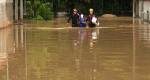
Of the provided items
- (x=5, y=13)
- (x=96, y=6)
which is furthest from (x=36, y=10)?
(x=96, y=6)

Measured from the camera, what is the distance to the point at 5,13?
129ft

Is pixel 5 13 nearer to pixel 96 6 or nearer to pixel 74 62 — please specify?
pixel 74 62

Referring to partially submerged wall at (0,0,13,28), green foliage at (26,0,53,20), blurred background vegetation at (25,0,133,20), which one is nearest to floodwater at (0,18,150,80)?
partially submerged wall at (0,0,13,28)

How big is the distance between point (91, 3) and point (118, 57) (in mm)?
50462

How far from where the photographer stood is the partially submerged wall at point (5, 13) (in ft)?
122

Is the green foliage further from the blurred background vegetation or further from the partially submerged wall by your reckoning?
the partially submerged wall

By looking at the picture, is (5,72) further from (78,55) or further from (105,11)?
(105,11)

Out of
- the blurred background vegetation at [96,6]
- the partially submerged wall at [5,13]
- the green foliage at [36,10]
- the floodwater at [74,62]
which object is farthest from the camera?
the blurred background vegetation at [96,6]

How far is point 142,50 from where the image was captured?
60.4 feet

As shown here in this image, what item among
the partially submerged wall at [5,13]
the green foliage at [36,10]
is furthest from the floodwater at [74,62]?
the green foliage at [36,10]

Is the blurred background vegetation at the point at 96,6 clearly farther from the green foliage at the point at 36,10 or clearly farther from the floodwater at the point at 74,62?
the floodwater at the point at 74,62

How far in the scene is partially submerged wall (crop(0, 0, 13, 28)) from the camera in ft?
122

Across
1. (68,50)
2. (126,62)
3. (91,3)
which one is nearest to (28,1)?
(91,3)

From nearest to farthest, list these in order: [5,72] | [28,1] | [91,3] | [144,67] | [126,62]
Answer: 1. [5,72]
2. [144,67]
3. [126,62]
4. [28,1]
5. [91,3]
